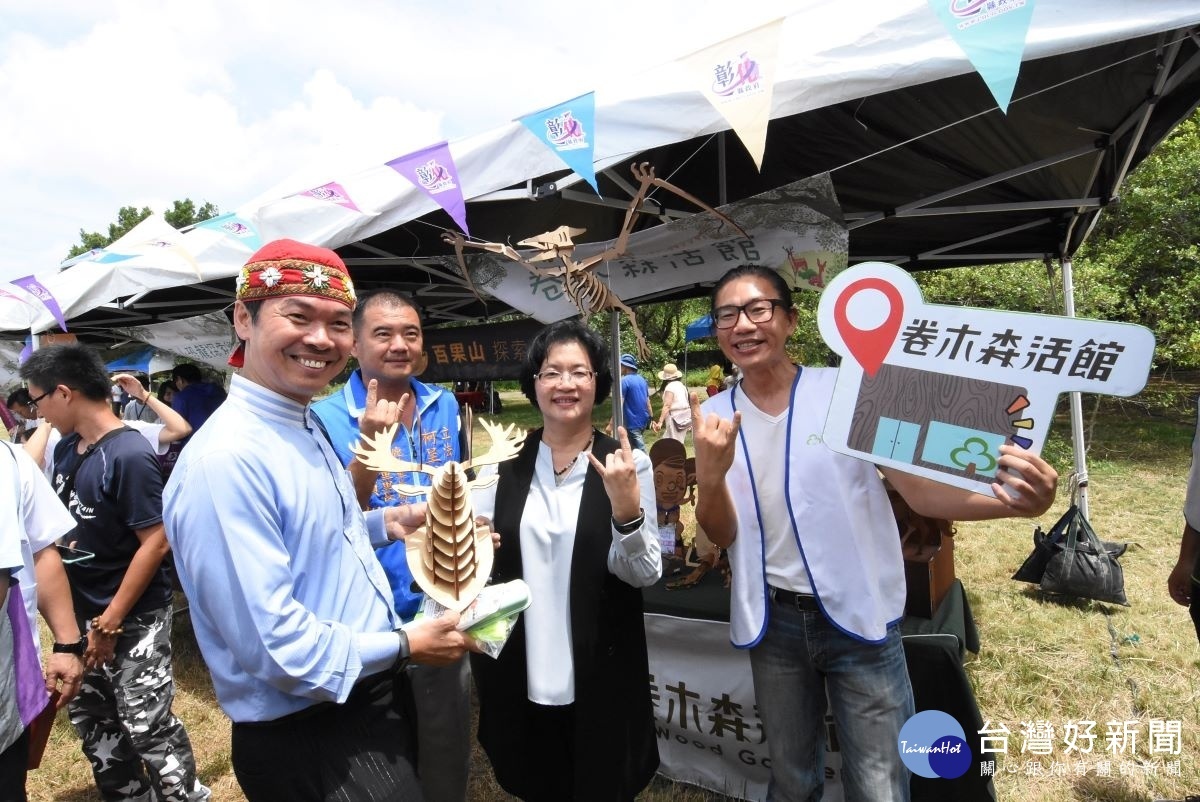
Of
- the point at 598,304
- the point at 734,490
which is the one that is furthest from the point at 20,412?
the point at 734,490

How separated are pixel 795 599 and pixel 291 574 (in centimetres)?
115

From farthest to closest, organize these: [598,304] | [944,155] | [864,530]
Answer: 1. [598,304]
2. [944,155]
3. [864,530]

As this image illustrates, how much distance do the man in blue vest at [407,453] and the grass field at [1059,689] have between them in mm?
690

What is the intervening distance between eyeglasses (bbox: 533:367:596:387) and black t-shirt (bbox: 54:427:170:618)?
1526 mm

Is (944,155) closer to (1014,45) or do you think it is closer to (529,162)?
(1014,45)

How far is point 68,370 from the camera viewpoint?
212cm

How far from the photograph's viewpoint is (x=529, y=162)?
9.01ft

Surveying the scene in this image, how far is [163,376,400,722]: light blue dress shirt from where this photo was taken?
40.1 inches

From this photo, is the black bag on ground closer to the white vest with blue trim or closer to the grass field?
the grass field

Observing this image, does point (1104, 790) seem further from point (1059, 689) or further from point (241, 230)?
point (241, 230)

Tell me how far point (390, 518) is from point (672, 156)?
8.95ft

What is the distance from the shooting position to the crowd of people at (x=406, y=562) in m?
1.11

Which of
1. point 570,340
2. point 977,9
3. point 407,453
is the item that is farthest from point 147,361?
point 977,9

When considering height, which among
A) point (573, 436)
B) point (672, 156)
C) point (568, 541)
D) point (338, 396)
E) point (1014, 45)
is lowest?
point (568, 541)
